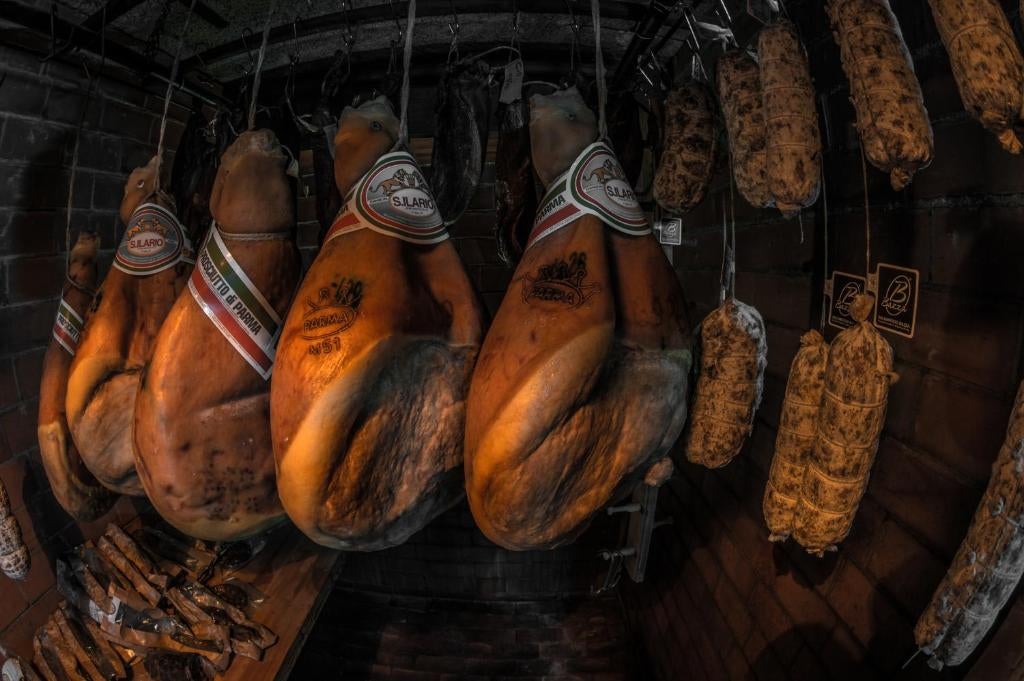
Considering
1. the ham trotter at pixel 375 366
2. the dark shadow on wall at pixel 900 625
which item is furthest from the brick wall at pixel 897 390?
the ham trotter at pixel 375 366

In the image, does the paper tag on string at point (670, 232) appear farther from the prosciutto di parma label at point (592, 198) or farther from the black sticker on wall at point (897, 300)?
the prosciutto di parma label at point (592, 198)

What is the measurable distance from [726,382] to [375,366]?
0.81 metres

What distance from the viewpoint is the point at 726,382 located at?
115cm

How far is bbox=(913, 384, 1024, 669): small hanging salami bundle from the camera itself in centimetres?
76

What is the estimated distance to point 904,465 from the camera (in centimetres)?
115

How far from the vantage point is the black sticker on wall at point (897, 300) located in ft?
3.65

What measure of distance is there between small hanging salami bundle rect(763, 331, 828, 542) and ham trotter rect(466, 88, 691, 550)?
274mm

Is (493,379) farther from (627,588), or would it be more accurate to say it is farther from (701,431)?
(627,588)

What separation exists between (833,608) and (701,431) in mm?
703

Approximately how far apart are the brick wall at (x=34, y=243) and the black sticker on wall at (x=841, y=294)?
3019 millimetres

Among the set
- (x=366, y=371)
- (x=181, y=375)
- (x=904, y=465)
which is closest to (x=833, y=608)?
(x=904, y=465)

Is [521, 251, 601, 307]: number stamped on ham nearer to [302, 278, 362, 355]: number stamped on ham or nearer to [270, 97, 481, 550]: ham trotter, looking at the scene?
[270, 97, 481, 550]: ham trotter

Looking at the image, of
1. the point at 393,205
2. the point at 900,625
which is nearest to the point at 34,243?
the point at 393,205

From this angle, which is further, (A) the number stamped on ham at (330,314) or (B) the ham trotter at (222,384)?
(B) the ham trotter at (222,384)
